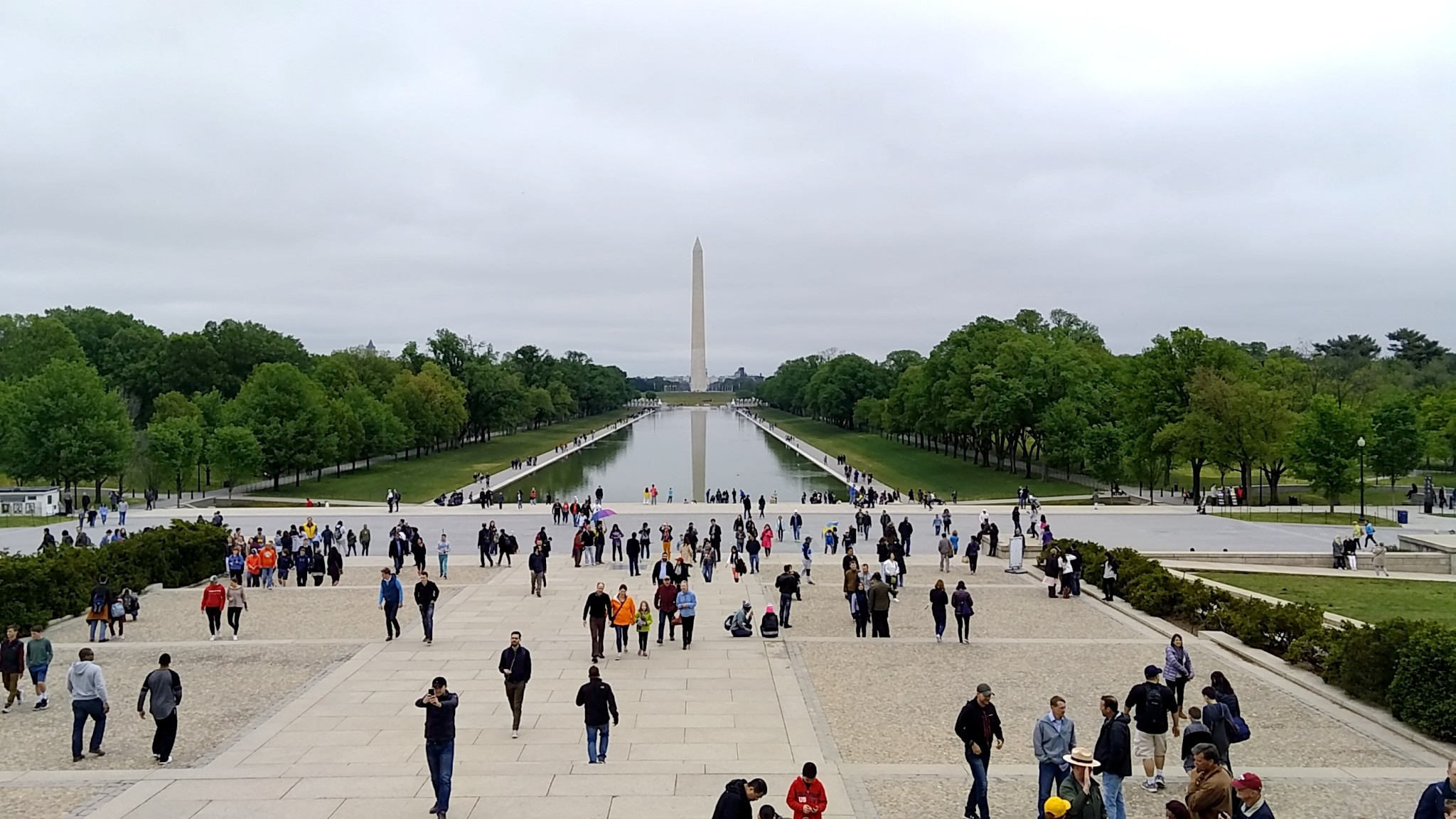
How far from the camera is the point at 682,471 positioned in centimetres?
6931

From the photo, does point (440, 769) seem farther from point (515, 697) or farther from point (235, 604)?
point (235, 604)

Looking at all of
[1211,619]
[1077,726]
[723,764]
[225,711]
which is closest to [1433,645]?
[1077,726]

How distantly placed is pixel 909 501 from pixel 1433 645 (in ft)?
120

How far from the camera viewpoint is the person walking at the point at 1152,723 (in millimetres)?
10156

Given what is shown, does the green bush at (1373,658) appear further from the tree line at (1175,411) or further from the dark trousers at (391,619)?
the tree line at (1175,411)

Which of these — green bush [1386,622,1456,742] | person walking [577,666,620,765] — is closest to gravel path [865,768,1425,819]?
green bush [1386,622,1456,742]

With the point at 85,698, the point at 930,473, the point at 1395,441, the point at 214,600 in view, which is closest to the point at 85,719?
the point at 85,698

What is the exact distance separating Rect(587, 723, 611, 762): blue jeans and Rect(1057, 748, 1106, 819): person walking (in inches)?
195

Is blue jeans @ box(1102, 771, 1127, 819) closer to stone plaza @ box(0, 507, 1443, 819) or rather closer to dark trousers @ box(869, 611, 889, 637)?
stone plaza @ box(0, 507, 1443, 819)

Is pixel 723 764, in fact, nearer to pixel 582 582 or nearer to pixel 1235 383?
pixel 582 582

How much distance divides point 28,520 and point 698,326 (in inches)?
4682

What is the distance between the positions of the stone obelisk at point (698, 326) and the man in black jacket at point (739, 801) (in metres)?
139

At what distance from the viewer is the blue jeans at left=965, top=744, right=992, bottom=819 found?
9.11 metres

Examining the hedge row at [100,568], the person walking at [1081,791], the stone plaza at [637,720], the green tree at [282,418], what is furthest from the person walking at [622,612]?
the green tree at [282,418]
